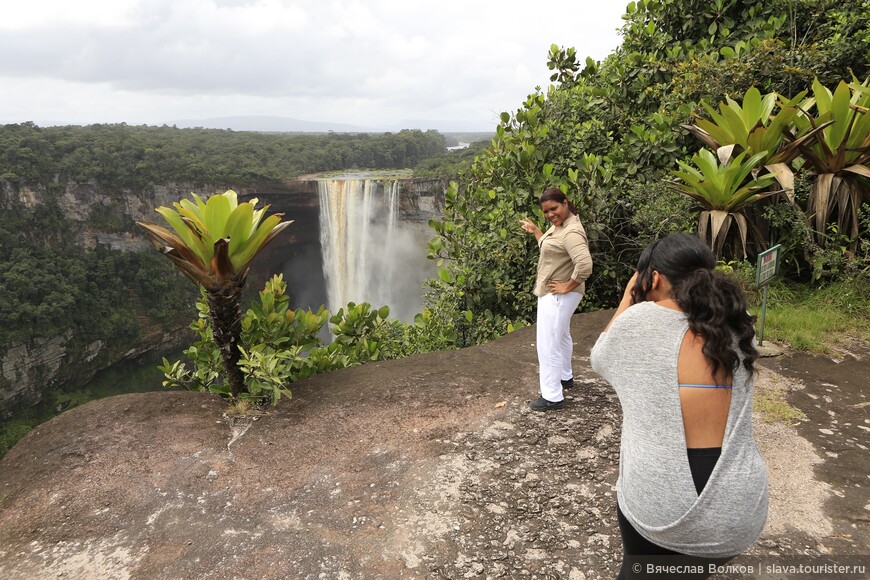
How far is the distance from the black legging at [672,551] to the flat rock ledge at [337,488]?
2.13 feet

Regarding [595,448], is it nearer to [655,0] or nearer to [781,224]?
[781,224]

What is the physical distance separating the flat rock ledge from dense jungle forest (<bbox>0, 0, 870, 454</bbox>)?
101 cm

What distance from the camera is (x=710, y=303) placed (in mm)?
1251

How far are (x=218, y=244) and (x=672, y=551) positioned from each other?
257cm

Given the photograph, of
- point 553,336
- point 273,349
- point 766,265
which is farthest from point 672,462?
point 273,349

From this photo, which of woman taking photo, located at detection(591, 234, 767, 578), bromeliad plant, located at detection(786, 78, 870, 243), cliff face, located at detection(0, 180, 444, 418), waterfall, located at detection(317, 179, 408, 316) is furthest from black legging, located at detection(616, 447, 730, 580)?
cliff face, located at detection(0, 180, 444, 418)

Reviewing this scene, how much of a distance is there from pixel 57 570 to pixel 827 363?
4611 millimetres

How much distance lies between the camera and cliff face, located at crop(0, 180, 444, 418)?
31.8 meters

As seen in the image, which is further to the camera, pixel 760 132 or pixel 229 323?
pixel 760 132

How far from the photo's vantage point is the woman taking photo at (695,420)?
48.9 inches

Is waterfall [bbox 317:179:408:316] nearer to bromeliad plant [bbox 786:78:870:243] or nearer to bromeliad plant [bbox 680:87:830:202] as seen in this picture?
bromeliad plant [bbox 680:87:830:202]

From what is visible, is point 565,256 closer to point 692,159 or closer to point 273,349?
point 273,349

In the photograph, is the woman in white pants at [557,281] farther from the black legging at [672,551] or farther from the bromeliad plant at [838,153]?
the bromeliad plant at [838,153]

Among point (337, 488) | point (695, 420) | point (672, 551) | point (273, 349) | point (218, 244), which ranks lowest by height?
point (337, 488)
